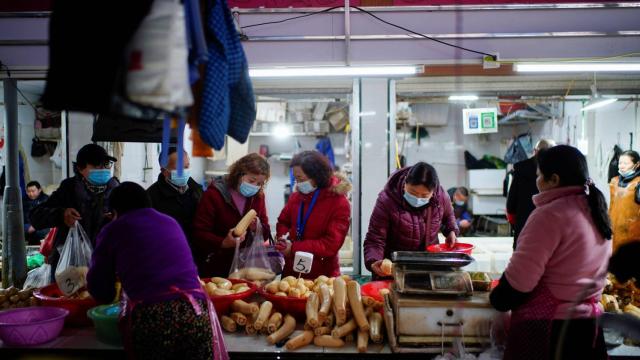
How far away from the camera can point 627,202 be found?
559cm

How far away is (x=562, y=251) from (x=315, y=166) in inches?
81.3

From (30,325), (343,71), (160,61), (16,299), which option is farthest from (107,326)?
(343,71)

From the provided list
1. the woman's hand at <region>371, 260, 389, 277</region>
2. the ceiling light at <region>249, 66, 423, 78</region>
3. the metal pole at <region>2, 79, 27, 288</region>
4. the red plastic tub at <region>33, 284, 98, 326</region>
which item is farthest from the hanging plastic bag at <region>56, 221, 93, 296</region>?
the ceiling light at <region>249, 66, 423, 78</region>

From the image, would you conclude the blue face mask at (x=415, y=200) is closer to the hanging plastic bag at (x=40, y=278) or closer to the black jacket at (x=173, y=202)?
the black jacket at (x=173, y=202)

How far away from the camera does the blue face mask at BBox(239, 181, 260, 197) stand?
3729mm

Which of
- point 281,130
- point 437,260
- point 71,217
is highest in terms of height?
point 281,130

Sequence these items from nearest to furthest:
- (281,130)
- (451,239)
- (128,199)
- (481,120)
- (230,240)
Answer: (128,199)
(230,240)
(451,239)
(481,120)
(281,130)

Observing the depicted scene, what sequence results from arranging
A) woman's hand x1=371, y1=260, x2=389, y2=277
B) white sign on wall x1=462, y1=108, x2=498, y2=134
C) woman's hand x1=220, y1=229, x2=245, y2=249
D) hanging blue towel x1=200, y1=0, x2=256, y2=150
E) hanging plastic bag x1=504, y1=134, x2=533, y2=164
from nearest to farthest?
hanging blue towel x1=200, y1=0, x2=256, y2=150 < woman's hand x1=371, y1=260, x2=389, y2=277 < woman's hand x1=220, y1=229, x2=245, y2=249 < white sign on wall x1=462, y1=108, x2=498, y2=134 < hanging plastic bag x1=504, y1=134, x2=533, y2=164

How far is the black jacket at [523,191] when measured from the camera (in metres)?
4.75

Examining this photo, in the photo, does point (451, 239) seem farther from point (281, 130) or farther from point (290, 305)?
point (281, 130)

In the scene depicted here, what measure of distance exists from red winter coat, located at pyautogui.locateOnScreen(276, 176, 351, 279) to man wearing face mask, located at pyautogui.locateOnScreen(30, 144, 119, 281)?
1.51 m

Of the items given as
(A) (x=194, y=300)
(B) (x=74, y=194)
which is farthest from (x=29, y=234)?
(A) (x=194, y=300)

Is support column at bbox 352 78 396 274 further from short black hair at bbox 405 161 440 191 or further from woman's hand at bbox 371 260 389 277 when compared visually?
woman's hand at bbox 371 260 389 277

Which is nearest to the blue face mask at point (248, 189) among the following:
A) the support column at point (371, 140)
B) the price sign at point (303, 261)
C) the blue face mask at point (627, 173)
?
the price sign at point (303, 261)
